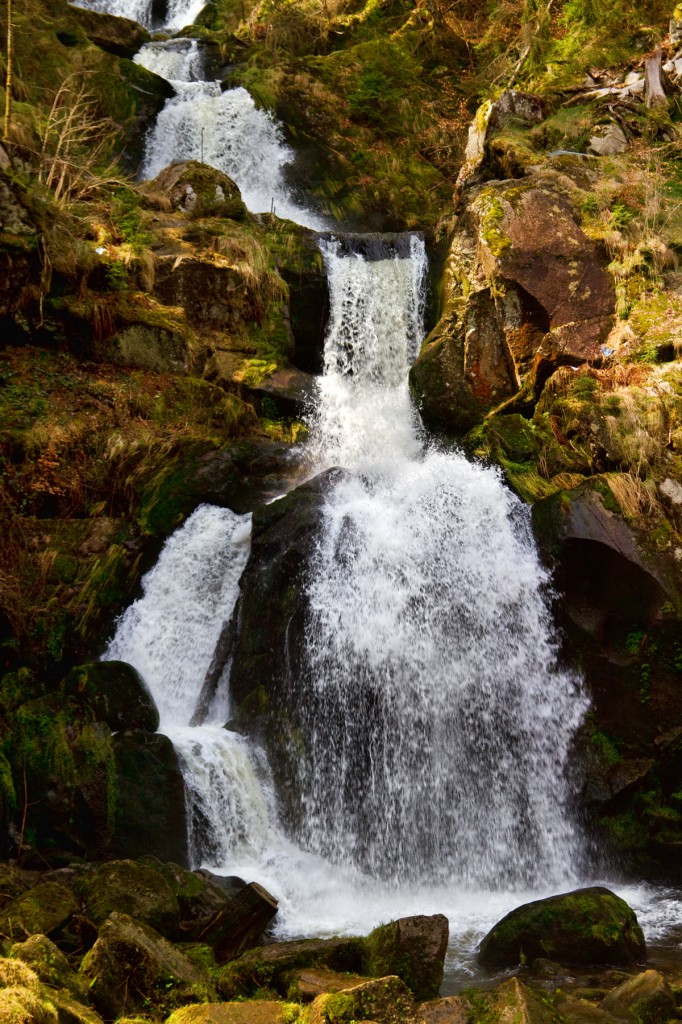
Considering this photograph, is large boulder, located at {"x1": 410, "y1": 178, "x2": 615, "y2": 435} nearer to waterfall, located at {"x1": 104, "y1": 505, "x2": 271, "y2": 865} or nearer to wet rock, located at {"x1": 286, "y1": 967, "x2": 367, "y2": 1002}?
waterfall, located at {"x1": 104, "y1": 505, "x2": 271, "y2": 865}

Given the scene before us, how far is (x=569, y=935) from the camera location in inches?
218

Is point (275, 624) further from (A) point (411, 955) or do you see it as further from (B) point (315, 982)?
(B) point (315, 982)

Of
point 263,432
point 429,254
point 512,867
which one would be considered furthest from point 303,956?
point 429,254

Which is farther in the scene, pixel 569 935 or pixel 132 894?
pixel 569 935

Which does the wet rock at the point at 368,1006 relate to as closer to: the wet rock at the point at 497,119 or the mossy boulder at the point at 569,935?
the mossy boulder at the point at 569,935

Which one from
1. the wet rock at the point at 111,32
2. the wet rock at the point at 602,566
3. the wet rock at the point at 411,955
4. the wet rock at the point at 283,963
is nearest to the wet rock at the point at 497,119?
the wet rock at the point at 602,566

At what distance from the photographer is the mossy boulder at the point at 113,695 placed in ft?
23.9

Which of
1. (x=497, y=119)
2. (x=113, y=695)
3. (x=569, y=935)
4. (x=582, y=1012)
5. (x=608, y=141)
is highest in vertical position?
(x=497, y=119)

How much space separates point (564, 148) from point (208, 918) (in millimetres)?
13671

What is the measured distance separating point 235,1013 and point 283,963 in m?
1.15

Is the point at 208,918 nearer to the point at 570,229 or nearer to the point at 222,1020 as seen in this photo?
the point at 222,1020

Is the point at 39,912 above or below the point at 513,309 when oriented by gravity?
below

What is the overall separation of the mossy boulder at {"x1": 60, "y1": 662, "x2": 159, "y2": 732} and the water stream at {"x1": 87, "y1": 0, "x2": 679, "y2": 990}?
1.36ft

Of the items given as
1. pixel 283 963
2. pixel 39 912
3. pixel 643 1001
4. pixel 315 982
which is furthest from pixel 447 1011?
pixel 39 912
